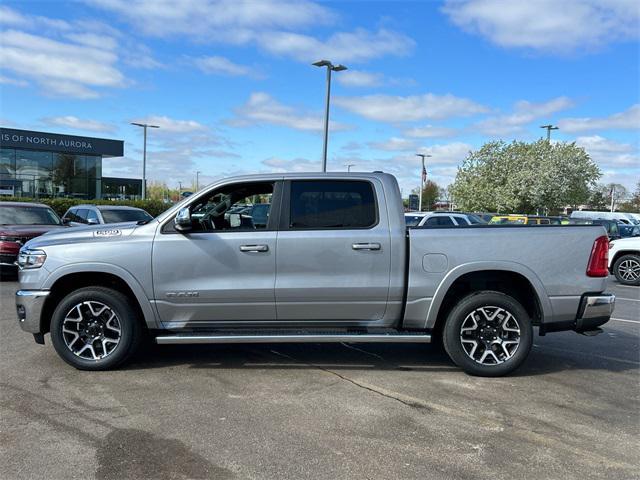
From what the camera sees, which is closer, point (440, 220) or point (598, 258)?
point (598, 258)

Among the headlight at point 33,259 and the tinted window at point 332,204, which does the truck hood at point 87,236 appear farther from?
the tinted window at point 332,204

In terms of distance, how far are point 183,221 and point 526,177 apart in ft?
108

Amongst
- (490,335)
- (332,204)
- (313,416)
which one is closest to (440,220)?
(490,335)

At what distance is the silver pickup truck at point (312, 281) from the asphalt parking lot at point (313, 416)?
0.42m

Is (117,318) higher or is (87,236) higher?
(87,236)

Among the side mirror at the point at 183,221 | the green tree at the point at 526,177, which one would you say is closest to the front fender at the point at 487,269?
the side mirror at the point at 183,221

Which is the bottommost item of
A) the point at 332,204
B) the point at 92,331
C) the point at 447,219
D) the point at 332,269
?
the point at 92,331

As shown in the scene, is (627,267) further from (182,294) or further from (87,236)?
(87,236)

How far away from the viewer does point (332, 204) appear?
5.24m

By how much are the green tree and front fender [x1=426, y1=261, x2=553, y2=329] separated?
1241 inches

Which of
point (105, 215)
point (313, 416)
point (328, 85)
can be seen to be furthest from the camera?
point (328, 85)

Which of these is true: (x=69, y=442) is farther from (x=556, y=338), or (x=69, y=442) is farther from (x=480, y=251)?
(x=556, y=338)

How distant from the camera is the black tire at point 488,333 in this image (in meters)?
5.10

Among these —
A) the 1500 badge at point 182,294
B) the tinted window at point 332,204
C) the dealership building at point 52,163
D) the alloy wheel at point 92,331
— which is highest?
the dealership building at point 52,163
